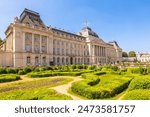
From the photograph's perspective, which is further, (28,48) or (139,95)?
(28,48)

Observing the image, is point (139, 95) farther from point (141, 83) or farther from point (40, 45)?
point (40, 45)

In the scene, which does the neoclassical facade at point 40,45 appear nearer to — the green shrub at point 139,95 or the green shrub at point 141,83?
the green shrub at point 141,83

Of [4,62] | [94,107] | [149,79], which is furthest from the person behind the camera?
[4,62]

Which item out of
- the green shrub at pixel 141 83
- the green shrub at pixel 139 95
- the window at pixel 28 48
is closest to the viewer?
the green shrub at pixel 139 95

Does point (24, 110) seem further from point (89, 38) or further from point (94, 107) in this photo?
point (89, 38)

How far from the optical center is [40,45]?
5266cm

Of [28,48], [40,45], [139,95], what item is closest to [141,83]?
[139,95]

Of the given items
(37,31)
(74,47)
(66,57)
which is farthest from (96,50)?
(37,31)

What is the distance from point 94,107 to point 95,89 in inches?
167

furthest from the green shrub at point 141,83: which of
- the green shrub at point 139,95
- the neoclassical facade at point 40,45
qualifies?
the neoclassical facade at point 40,45

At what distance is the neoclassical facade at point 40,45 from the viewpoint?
45.3 metres

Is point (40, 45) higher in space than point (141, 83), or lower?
higher

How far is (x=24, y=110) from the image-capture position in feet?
19.9

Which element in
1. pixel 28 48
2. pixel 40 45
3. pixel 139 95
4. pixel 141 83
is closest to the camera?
pixel 139 95
